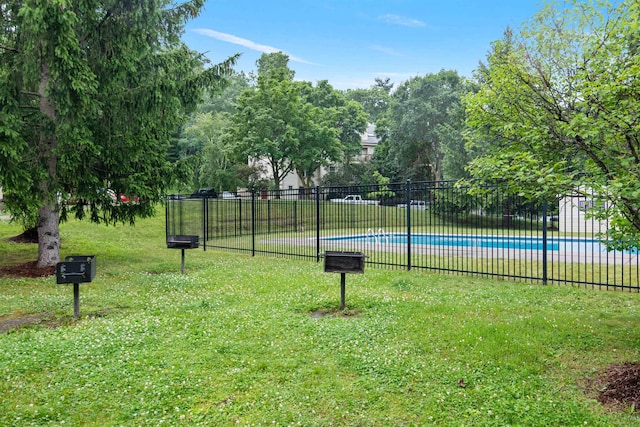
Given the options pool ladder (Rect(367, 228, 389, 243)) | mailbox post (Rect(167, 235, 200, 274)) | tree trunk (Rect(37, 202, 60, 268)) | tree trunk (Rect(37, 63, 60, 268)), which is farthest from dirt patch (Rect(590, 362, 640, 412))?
tree trunk (Rect(37, 202, 60, 268))

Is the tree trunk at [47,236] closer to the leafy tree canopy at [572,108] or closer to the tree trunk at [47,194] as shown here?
the tree trunk at [47,194]

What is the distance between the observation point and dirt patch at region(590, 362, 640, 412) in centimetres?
333

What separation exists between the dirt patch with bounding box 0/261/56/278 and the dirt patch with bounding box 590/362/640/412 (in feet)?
32.0

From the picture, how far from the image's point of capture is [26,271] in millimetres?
9422

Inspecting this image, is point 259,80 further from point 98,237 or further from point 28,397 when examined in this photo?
point 28,397

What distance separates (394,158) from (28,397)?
3751cm

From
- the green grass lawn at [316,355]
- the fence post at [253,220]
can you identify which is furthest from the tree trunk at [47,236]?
the fence post at [253,220]

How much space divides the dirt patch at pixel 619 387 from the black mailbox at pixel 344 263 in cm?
293

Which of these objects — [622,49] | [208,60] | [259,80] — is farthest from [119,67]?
[259,80]

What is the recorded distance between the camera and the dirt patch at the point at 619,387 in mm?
3328

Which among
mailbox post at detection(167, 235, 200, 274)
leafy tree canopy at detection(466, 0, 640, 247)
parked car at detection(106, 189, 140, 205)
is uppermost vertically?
leafy tree canopy at detection(466, 0, 640, 247)

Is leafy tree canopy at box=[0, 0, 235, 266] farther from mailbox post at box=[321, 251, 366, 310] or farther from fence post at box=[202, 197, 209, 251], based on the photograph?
mailbox post at box=[321, 251, 366, 310]

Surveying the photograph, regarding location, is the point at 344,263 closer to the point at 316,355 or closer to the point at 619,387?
the point at 316,355

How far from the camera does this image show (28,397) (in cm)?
358
